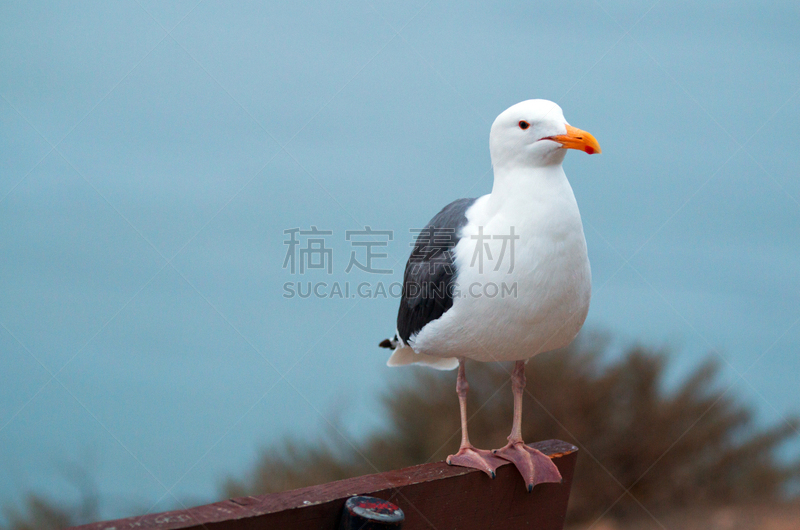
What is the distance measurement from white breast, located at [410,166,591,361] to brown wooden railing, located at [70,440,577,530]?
490 mm

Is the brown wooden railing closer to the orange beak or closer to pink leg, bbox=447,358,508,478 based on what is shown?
pink leg, bbox=447,358,508,478

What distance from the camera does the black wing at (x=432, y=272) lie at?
8.58 feet

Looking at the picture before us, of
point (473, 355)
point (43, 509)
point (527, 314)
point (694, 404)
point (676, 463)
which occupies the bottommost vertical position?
point (43, 509)

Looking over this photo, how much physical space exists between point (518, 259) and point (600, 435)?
3.68 m

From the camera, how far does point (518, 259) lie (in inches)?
Result: 92.0

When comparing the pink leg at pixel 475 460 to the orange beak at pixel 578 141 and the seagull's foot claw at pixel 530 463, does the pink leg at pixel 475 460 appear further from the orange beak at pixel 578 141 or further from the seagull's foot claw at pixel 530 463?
the orange beak at pixel 578 141

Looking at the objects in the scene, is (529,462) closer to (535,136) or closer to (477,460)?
(477,460)

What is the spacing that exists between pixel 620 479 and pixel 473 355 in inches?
140

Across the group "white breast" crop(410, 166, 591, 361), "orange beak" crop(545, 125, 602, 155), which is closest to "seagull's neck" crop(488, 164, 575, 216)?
"white breast" crop(410, 166, 591, 361)

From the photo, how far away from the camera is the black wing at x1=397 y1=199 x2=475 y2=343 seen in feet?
8.58

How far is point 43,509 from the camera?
15.9ft

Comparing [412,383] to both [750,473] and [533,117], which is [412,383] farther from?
[533,117]

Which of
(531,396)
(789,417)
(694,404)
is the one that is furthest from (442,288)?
(789,417)

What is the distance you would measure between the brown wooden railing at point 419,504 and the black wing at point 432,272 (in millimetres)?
581
